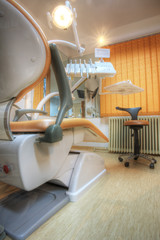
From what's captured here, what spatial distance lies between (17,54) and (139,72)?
284cm

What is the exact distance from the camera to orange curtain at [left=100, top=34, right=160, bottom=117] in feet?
→ 8.57

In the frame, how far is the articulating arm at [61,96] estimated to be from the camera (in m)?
0.57

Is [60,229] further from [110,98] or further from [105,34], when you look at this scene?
[105,34]

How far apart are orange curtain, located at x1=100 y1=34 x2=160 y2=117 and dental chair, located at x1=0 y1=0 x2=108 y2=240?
6.78ft

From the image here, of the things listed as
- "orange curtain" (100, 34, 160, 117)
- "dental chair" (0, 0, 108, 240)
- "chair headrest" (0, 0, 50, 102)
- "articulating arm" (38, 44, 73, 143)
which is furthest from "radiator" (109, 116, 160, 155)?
"chair headrest" (0, 0, 50, 102)

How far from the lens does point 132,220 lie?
0.66 meters

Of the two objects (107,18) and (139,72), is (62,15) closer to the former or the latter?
(107,18)

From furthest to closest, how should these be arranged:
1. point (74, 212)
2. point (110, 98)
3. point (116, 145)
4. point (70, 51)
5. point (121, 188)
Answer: point (70, 51) < point (110, 98) < point (116, 145) < point (121, 188) < point (74, 212)

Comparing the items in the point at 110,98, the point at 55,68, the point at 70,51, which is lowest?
the point at 55,68

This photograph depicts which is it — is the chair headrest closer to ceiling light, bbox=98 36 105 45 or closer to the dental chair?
the dental chair

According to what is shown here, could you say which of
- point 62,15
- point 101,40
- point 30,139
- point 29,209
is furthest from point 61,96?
point 101,40

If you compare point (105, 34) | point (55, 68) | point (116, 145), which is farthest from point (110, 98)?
point (55, 68)

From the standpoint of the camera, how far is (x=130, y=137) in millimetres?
2607

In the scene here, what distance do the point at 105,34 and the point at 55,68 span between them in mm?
2959
